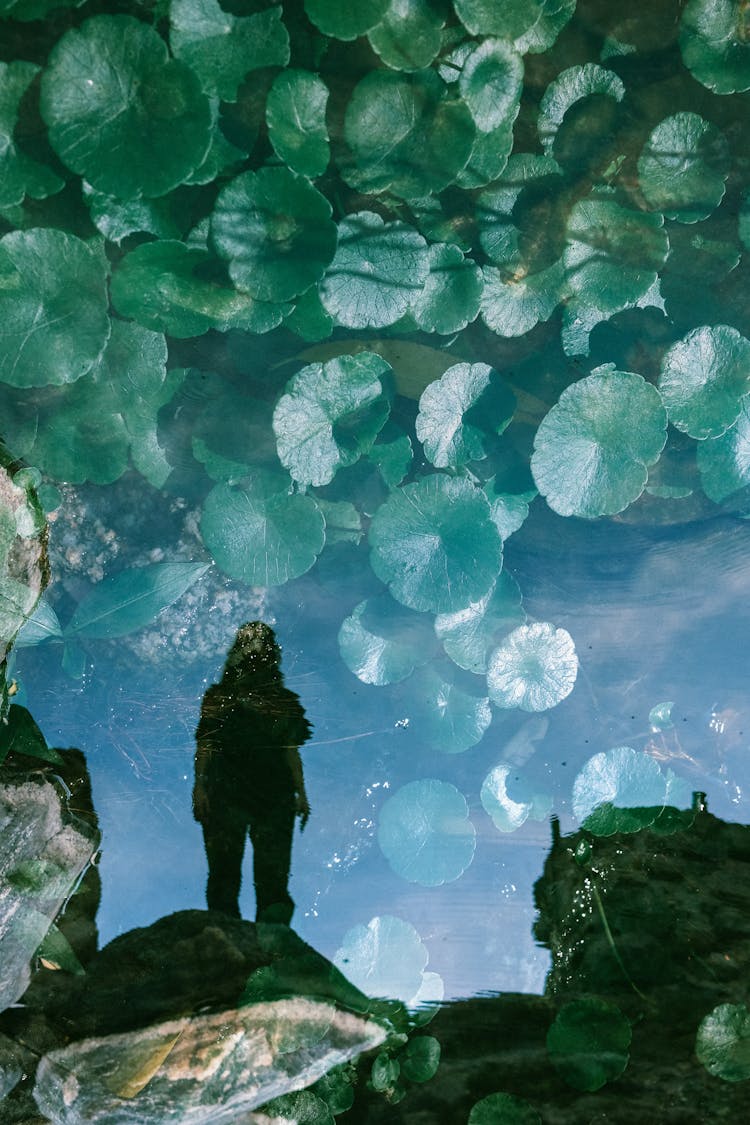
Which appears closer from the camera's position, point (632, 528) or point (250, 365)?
point (250, 365)

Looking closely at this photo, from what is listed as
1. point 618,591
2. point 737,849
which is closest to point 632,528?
point 618,591

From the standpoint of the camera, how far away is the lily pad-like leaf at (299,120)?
3.33ft

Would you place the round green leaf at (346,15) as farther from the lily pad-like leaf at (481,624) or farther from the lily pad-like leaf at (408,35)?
the lily pad-like leaf at (481,624)

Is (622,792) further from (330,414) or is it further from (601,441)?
(330,414)

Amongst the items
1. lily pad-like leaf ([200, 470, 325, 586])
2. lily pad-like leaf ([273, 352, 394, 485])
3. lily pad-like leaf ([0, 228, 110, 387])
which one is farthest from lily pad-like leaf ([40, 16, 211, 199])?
lily pad-like leaf ([200, 470, 325, 586])

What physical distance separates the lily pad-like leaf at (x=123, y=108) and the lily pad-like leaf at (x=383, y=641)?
2.23 ft

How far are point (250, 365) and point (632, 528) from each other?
676 mm

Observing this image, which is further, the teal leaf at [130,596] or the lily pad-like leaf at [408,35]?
the teal leaf at [130,596]

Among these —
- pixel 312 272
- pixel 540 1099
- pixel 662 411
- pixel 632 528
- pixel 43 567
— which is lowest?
pixel 540 1099

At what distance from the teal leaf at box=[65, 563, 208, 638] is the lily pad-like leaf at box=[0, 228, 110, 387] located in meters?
0.31

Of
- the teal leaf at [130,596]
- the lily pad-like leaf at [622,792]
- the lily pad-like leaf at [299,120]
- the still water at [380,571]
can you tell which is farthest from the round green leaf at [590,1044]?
the lily pad-like leaf at [299,120]

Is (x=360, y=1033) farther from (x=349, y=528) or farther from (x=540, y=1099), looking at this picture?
(x=349, y=528)

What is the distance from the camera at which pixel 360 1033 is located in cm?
124

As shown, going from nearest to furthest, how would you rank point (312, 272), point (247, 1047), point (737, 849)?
1. point (312, 272)
2. point (247, 1047)
3. point (737, 849)
